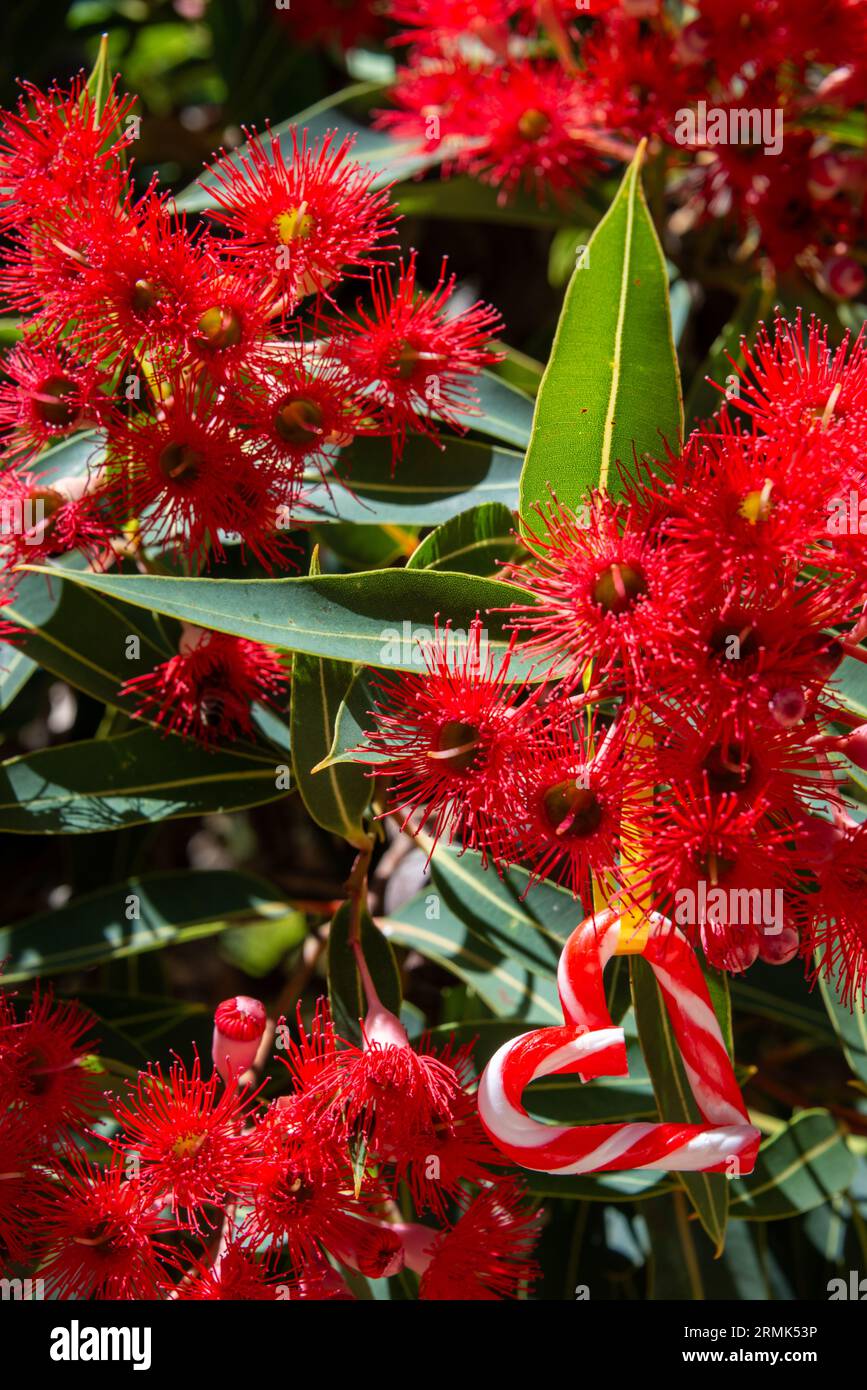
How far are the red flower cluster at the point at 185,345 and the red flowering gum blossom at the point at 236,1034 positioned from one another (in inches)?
21.5

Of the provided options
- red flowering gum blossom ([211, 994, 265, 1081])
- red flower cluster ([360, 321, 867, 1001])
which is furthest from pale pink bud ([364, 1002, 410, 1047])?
red flower cluster ([360, 321, 867, 1001])

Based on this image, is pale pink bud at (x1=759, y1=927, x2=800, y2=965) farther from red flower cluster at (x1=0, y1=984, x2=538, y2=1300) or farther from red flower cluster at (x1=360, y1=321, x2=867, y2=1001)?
red flower cluster at (x1=0, y1=984, x2=538, y2=1300)

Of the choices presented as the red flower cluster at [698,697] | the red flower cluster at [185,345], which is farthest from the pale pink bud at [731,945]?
the red flower cluster at [185,345]

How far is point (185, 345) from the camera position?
1406mm

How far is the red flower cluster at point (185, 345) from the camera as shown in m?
1.41

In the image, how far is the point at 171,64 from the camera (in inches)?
143

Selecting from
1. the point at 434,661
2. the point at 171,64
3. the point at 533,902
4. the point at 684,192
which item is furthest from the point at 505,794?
the point at 171,64

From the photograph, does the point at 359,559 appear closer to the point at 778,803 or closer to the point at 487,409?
the point at 487,409

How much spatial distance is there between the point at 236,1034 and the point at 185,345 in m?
0.80

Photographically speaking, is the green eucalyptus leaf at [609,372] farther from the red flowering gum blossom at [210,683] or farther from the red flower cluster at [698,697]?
the red flowering gum blossom at [210,683]

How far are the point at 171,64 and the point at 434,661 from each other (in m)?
3.04

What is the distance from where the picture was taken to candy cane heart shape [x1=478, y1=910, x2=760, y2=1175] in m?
1.27

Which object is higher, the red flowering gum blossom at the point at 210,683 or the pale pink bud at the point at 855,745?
the red flowering gum blossom at the point at 210,683

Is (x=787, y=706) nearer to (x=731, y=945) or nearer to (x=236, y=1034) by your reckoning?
(x=731, y=945)
